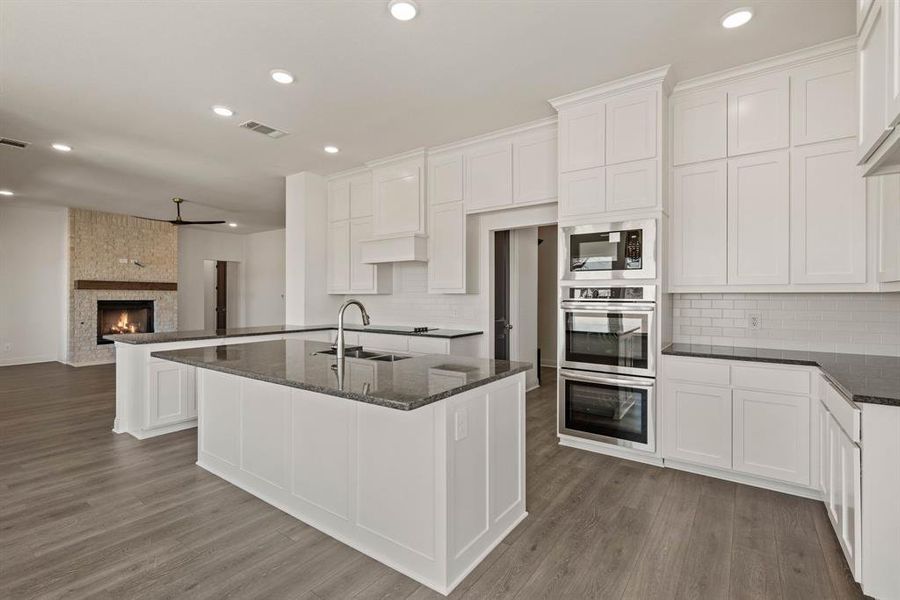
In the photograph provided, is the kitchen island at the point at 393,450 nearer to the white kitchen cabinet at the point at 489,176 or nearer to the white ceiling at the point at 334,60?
the white ceiling at the point at 334,60

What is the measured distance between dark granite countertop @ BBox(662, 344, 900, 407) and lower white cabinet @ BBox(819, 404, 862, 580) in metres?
0.23

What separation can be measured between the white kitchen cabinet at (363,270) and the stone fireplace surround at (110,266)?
5655 millimetres

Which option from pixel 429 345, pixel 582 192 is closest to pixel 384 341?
pixel 429 345

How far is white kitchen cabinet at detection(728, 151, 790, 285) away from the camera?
9.77 ft

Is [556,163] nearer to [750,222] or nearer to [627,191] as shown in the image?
[627,191]

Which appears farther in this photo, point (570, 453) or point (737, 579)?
point (570, 453)

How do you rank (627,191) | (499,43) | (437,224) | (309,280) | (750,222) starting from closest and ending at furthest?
(499,43) → (750,222) → (627,191) → (437,224) → (309,280)

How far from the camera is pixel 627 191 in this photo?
3.28 meters

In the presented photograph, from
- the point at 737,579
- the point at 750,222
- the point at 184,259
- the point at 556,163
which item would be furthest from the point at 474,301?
the point at 184,259

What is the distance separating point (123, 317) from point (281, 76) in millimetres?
7878

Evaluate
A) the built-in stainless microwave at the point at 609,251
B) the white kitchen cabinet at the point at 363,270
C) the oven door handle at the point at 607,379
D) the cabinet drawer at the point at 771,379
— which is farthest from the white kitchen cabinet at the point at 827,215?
the white kitchen cabinet at the point at 363,270

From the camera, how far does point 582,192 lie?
3.49 m

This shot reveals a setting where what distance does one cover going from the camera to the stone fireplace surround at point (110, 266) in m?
7.77

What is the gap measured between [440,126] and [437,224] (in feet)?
3.55
